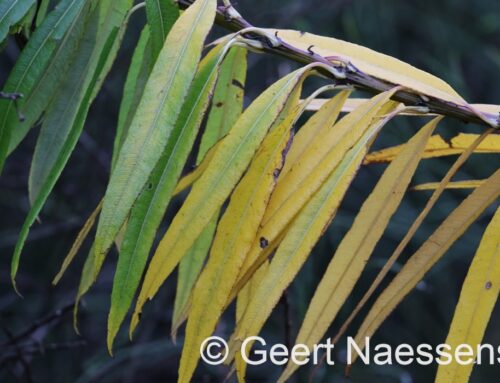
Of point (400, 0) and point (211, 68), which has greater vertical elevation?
point (400, 0)

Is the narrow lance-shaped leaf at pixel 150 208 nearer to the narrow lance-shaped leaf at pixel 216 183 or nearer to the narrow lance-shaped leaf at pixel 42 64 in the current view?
the narrow lance-shaped leaf at pixel 216 183

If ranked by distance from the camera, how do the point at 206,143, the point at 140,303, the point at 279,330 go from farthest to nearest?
the point at 279,330 → the point at 206,143 → the point at 140,303

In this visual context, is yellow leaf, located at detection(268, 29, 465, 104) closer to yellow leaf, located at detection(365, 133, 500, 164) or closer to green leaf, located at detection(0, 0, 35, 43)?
yellow leaf, located at detection(365, 133, 500, 164)

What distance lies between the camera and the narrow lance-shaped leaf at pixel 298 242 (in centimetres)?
59

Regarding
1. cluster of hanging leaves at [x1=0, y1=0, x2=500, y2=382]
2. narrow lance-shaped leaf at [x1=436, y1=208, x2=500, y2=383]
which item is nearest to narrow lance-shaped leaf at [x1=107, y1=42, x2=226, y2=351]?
cluster of hanging leaves at [x1=0, y1=0, x2=500, y2=382]

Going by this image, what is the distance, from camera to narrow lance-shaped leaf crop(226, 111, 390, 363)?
1.93 ft

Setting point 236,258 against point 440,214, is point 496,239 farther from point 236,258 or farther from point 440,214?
point 440,214

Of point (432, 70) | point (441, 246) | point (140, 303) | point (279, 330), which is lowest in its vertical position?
point (279, 330)

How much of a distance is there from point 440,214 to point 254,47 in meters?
1.63

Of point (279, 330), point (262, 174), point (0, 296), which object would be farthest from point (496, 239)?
point (0, 296)

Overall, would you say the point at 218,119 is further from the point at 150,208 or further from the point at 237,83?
the point at 150,208

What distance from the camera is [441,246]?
2.08 feet

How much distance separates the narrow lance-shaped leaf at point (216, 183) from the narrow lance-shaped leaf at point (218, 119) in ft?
0.42

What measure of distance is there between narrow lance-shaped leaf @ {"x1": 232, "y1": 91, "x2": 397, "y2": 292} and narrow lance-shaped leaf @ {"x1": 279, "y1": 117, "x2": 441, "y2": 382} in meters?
0.04
